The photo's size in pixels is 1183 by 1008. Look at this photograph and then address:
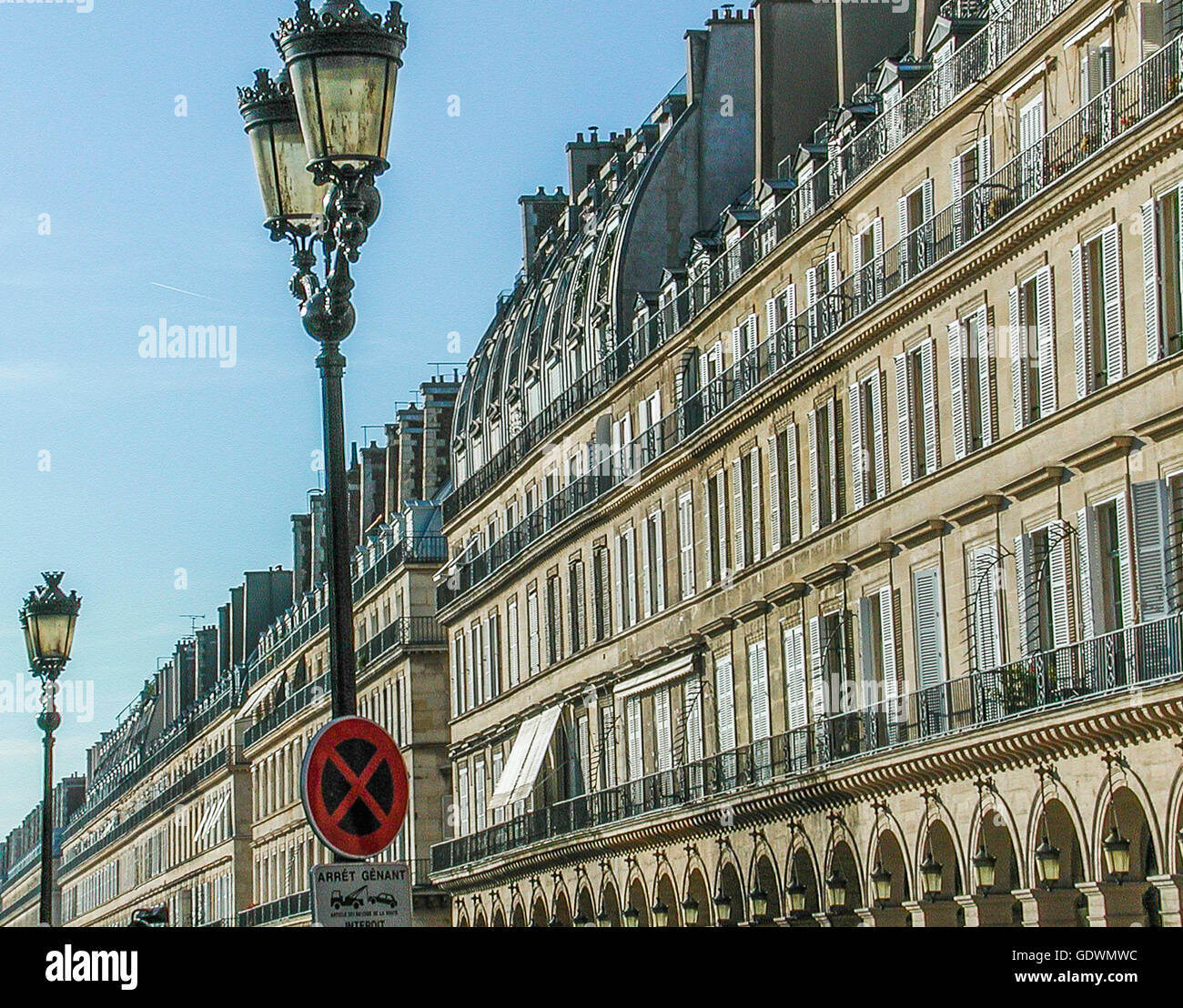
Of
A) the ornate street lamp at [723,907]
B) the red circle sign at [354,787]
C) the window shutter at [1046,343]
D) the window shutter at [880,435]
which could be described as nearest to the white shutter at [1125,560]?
the window shutter at [1046,343]

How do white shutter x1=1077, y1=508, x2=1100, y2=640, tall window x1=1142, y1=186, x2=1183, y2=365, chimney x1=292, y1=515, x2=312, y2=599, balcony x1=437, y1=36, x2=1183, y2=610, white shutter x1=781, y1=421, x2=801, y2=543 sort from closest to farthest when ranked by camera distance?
tall window x1=1142, y1=186, x2=1183, y2=365
balcony x1=437, y1=36, x2=1183, y2=610
white shutter x1=1077, y1=508, x2=1100, y2=640
white shutter x1=781, y1=421, x2=801, y2=543
chimney x1=292, y1=515, x2=312, y2=599

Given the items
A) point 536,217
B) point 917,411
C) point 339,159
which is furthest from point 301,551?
point 339,159

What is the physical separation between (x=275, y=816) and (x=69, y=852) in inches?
3557

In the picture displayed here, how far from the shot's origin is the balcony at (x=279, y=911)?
9481 centimetres

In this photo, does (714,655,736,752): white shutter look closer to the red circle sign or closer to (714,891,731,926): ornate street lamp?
(714,891,731,926): ornate street lamp

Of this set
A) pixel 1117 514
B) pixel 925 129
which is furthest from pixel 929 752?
pixel 925 129

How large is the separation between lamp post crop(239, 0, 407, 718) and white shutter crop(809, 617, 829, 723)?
3279 cm

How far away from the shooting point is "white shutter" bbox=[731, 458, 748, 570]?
53.2 m

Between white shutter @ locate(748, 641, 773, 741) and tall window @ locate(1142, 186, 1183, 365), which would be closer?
tall window @ locate(1142, 186, 1183, 365)

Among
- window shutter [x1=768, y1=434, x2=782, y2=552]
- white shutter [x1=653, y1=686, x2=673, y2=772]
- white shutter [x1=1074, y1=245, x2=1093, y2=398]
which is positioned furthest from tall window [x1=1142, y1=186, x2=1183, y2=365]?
white shutter [x1=653, y1=686, x2=673, y2=772]

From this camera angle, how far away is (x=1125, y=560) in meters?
35.8

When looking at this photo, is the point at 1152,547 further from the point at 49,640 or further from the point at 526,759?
the point at 526,759

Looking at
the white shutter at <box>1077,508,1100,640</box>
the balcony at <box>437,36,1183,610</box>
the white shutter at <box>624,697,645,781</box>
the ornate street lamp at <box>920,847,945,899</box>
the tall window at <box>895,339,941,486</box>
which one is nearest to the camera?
the balcony at <box>437,36,1183,610</box>
